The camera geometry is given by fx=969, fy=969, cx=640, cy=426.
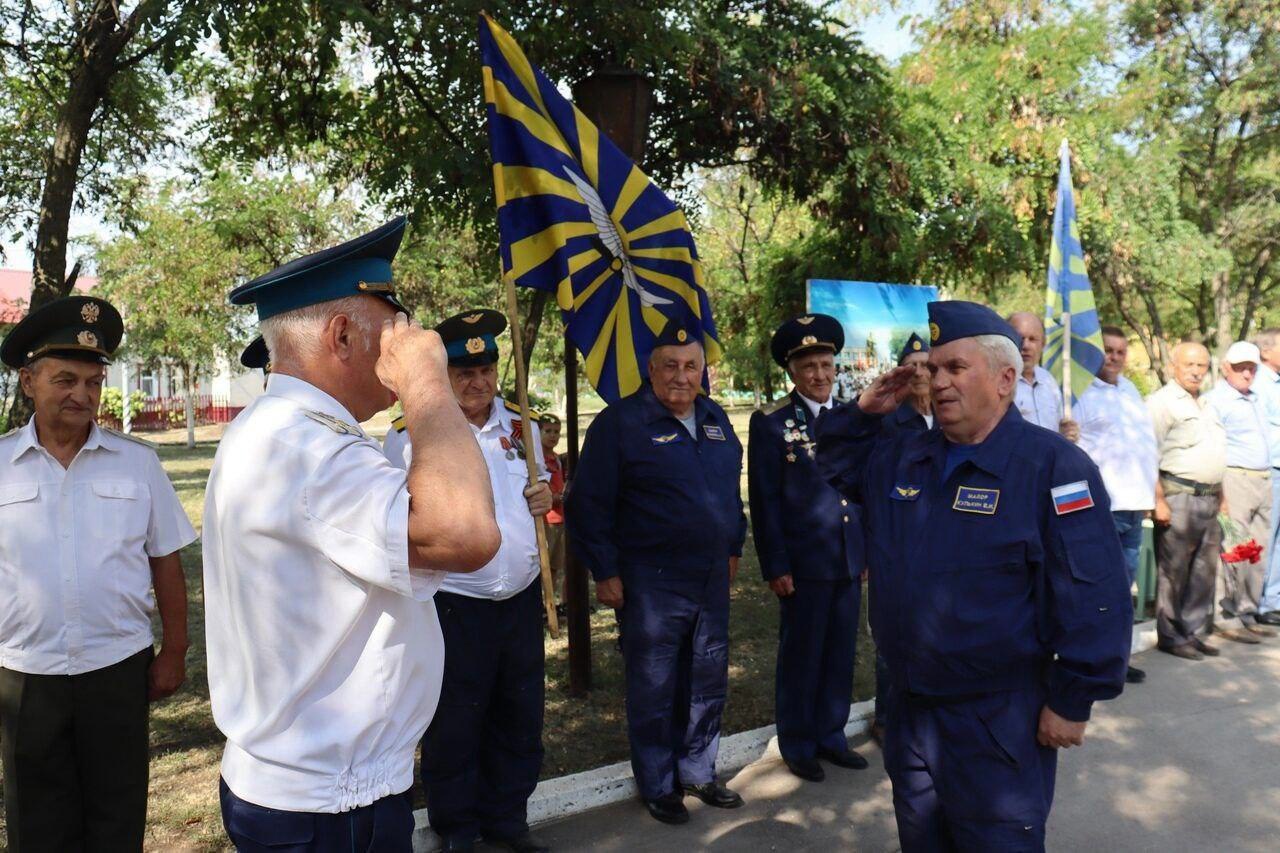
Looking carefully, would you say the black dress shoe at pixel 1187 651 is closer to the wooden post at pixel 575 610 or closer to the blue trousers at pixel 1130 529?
the blue trousers at pixel 1130 529

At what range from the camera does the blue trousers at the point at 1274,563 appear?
7.63 m

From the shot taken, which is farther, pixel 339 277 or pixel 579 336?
pixel 579 336

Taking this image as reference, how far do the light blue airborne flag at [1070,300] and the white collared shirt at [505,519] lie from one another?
3.24 metres

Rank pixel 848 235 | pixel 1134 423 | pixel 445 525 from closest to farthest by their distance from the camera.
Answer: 1. pixel 445 525
2. pixel 1134 423
3. pixel 848 235

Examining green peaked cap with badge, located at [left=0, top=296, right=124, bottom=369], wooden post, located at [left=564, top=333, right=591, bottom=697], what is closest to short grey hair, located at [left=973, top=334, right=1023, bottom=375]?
green peaked cap with badge, located at [left=0, top=296, right=124, bottom=369]

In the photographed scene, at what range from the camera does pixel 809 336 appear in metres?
5.00

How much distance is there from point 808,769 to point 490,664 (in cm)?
181

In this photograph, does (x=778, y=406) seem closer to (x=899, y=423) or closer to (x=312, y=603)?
(x=899, y=423)

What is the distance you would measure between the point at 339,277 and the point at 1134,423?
20.3 ft

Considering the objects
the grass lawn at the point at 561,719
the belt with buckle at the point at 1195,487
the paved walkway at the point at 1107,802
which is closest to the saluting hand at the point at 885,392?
the paved walkway at the point at 1107,802

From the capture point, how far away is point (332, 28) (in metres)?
5.29

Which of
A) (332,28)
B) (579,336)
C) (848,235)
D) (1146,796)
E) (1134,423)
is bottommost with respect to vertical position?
(1146,796)

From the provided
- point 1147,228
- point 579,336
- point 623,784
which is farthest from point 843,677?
point 1147,228

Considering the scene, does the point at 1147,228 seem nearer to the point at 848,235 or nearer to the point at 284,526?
the point at 848,235
